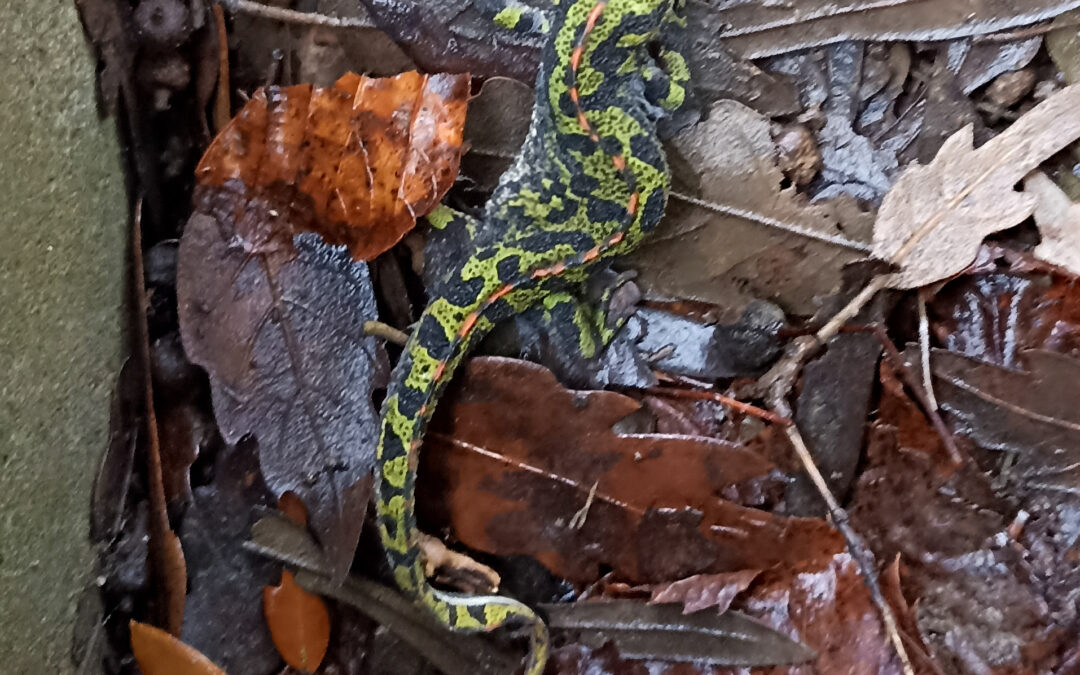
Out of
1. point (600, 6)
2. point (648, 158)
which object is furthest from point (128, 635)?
point (600, 6)

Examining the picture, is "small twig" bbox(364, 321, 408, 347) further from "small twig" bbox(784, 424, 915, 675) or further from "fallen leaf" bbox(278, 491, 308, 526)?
"small twig" bbox(784, 424, 915, 675)

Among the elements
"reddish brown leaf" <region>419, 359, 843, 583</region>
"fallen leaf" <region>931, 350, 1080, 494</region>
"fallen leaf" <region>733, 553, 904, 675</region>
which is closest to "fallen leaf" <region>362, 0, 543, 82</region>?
"reddish brown leaf" <region>419, 359, 843, 583</region>

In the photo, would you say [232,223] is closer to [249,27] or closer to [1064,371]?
[249,27]

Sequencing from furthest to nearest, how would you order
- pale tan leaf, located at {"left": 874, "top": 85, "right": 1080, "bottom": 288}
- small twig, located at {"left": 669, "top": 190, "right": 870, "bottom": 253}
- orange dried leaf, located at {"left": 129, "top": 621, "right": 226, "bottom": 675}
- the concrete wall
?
orange dried leaf, located at {"left": 129, "top": 621, "right": 226, "bottom": 675}
small twig, located at {"left": 669, "top": 190, "right": 870, "bottom": 253}
pale tan leaf, located at {"left": 874, "top": 85, "right": 1080, "bottom": 288}
the concrete wall

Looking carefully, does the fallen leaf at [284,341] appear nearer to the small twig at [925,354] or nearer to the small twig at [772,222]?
the small twig at [772,222]

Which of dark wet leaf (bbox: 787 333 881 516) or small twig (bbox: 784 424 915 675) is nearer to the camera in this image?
small twig (bbox: 784 424 915 675)

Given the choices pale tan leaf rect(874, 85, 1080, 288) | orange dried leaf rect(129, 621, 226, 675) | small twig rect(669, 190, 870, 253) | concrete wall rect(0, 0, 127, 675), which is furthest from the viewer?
orange dried leaf rect(129, 621, 226, 675)

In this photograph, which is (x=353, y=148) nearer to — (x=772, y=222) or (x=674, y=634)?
(x=772, y=222)
